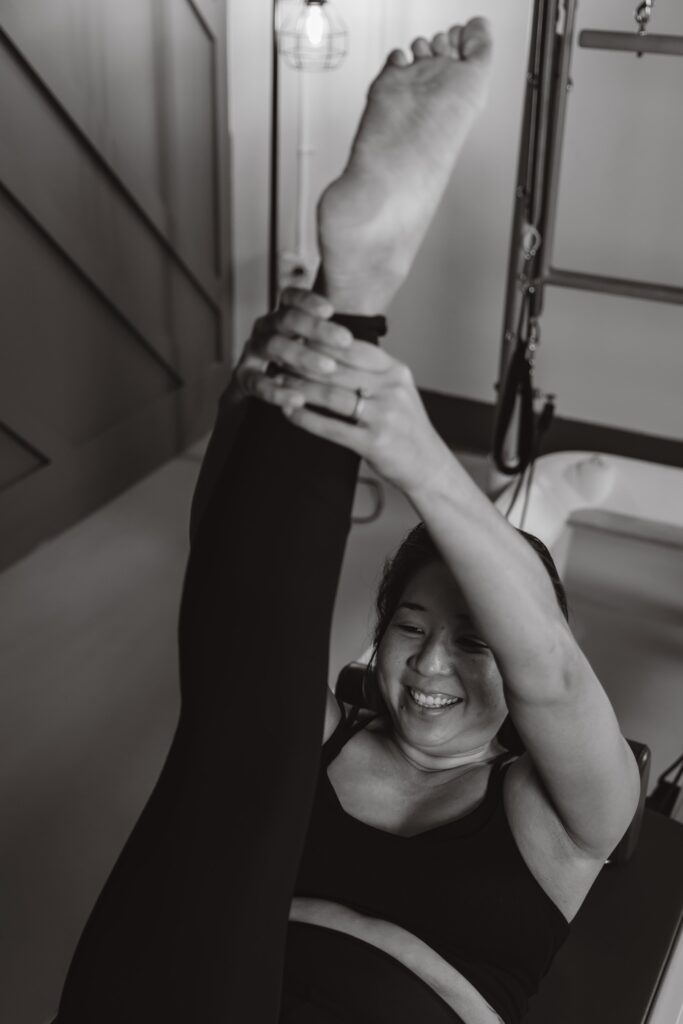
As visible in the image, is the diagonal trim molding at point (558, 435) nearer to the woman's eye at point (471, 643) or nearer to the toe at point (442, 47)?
the woman's eye at point (471, 643)

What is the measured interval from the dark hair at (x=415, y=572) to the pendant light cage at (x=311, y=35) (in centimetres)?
184

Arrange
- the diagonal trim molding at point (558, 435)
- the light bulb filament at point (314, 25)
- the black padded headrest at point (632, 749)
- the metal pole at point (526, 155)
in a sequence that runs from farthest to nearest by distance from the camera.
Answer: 1. the diagonal trim molding at point (558, 435)
2. the light bulb filament at point (314, 25)
3. the metal pole at point (526, 155)
4. the black padded headrest at point (632, 749)

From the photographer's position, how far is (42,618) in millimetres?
2643

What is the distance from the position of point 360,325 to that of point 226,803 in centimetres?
41

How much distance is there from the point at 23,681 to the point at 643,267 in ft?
6.43

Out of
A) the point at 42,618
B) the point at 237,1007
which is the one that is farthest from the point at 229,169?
the point at 237,1007

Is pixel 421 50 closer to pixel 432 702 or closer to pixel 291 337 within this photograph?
pixel 291 337

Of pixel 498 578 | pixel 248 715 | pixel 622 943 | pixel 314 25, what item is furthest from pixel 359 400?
pixel 314 25

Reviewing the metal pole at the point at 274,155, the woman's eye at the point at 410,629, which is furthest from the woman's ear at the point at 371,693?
the metal pole at the point at 274,155

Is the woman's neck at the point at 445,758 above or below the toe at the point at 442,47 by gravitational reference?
below

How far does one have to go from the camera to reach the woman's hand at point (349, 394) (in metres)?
0.76

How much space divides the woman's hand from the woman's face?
1.06 ft

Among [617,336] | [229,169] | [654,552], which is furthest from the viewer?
[229,169]

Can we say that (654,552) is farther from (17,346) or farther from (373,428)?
(373,428)
